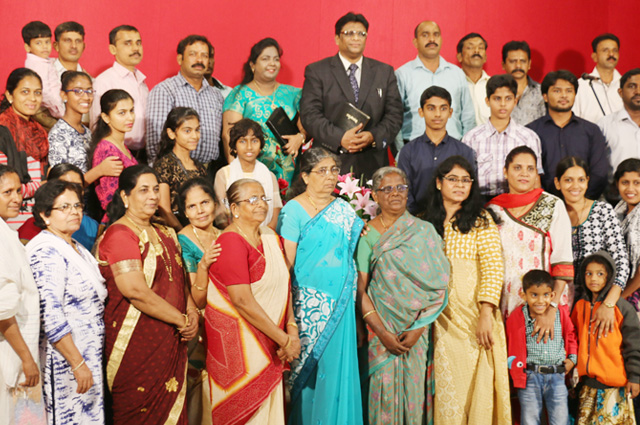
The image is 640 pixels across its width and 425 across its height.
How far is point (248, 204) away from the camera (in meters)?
3.69

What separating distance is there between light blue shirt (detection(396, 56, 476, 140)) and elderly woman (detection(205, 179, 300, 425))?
2120mm

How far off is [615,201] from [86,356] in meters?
3.72

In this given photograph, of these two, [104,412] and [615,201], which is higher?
[615,201]

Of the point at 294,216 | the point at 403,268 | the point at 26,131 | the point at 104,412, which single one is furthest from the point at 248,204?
the point at 26,131

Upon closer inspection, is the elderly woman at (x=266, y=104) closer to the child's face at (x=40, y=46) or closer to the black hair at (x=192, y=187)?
the black hair at (x=192, y=187)

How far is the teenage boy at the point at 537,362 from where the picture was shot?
4.09 meters

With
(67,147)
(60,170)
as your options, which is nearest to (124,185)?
(60,170)

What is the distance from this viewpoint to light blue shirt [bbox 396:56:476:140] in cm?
552

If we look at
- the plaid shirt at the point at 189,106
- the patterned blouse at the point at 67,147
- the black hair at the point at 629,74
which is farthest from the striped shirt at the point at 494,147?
the patterned blouse at the point at 67,147

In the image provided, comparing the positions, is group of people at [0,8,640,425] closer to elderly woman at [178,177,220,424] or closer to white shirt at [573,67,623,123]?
elderly woman at [178,177,220,424]

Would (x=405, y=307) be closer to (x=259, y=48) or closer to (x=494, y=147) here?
(x=494, y=147)

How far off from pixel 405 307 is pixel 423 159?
1.19m

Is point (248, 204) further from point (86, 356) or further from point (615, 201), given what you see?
point (615, 201)

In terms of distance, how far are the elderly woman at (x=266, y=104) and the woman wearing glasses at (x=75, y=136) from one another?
1.05 meters
